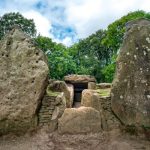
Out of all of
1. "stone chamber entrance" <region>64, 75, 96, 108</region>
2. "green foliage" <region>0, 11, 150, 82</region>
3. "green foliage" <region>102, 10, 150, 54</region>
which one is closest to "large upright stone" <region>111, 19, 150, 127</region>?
"green foliage" <region>0, 11, 150, 82</region>

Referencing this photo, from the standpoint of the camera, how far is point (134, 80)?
11.1 m

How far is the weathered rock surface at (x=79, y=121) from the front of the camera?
11211 mm

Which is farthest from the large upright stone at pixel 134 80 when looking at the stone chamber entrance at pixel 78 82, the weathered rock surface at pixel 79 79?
the weathered rock surface at pixel 79 79

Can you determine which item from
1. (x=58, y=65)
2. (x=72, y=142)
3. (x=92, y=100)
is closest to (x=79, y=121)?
(x=72, y=142)

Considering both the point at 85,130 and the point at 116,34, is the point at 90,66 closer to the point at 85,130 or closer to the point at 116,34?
the point at 116,34

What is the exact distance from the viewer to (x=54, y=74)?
31.7 metres

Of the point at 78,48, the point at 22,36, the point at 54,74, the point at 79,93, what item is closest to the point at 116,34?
the point at 54,74

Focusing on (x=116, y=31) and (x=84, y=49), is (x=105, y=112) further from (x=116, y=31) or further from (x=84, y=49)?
(x=84, y=49)

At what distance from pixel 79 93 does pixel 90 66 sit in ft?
51.1

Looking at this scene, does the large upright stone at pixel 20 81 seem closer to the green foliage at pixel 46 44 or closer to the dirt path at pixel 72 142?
the dirt path at pixel 72 142

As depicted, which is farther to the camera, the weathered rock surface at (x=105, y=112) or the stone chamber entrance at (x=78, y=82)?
the stone chamber entrance at (x=78, y=82)

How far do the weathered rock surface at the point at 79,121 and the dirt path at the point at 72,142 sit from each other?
227mm

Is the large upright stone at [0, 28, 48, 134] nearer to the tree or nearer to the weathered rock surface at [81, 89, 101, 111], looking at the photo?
the weathered rock surface at [81, 89, 101, 111]

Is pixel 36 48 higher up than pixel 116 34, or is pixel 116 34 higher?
pixel 116 34
